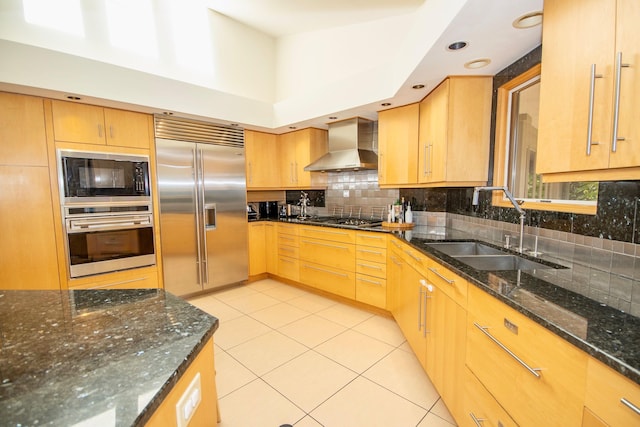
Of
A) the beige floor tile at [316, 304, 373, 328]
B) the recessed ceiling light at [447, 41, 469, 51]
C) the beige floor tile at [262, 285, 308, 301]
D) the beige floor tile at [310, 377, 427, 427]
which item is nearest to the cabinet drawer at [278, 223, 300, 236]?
the beige floor tile at [262, 285, 308, 301]

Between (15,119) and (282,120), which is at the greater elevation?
(282,120)

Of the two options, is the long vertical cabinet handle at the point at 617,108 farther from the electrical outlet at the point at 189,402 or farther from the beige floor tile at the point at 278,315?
the beige floor tile at the point at 278,315

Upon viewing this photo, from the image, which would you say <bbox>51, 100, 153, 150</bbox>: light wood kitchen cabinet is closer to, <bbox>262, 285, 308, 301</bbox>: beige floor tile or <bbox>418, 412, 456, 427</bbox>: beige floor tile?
<bbox>262, 285, 308, 301</bbox>: beige floor tile

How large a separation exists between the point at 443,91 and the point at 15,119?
11.8 ft

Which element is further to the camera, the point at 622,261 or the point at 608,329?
the point at 622,261

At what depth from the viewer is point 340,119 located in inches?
136

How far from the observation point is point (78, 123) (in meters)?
2.61

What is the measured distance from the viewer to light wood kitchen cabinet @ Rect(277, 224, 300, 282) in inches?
148

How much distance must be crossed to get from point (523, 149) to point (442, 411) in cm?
195

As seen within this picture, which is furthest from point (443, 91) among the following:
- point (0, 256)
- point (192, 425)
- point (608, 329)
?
point (0, 256)

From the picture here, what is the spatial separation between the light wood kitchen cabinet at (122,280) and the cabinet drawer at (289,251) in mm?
1546

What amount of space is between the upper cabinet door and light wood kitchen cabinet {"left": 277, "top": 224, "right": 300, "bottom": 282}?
7.34 ft

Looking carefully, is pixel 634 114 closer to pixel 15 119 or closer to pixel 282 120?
pixel 282 120

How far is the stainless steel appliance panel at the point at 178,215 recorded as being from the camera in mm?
3152
